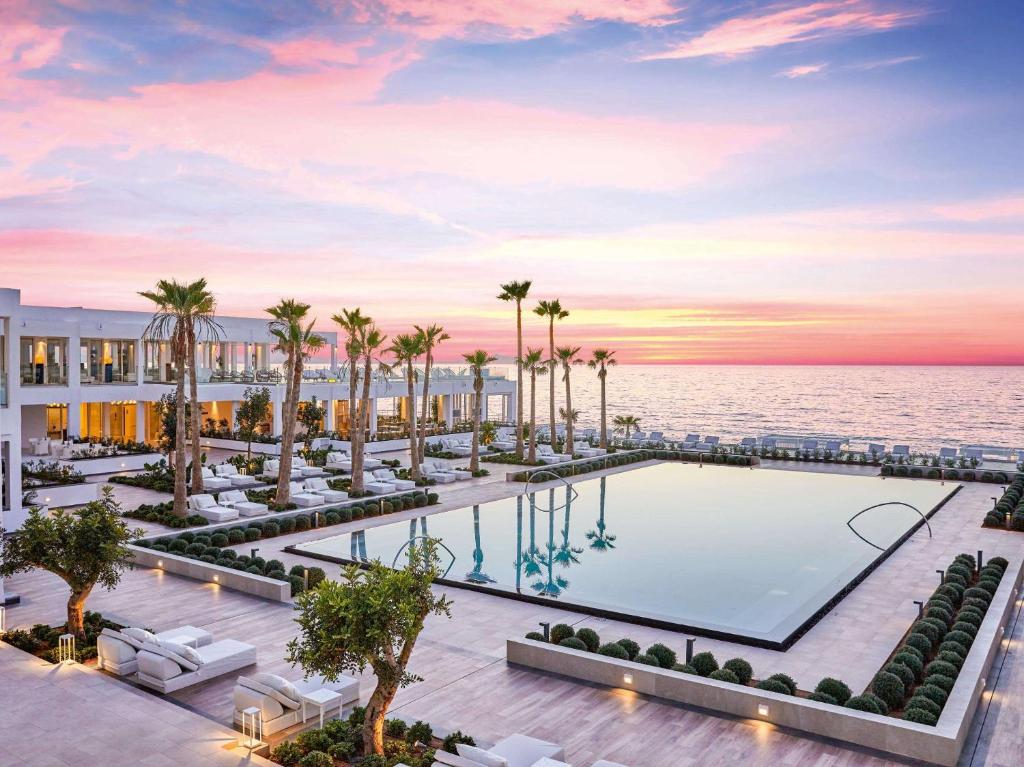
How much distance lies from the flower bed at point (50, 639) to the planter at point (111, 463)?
16960mm

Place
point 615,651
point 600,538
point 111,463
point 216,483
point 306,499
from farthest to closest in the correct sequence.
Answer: point 111,463 → point 216,483 → point 306,499 → point 600,538 → point 615,651

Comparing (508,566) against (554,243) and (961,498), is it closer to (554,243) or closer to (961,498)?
(961,498)

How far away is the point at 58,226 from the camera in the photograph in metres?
26.4

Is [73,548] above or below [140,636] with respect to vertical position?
above

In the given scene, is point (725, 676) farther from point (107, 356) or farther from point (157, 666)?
point (107, 356)

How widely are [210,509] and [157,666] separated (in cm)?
1186

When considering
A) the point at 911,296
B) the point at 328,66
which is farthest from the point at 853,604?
the point at 911,296

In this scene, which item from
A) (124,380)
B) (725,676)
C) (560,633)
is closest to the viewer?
(725,676)

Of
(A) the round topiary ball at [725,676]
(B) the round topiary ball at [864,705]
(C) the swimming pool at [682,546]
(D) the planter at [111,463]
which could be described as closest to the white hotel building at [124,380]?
(D) the planter at [111,463]

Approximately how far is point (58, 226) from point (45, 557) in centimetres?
1943

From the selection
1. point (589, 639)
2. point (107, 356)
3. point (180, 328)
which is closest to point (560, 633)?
point (589, 639)

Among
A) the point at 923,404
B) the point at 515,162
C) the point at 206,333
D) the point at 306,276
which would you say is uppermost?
the point at 515,162

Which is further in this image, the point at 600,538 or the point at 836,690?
the point at 600,538

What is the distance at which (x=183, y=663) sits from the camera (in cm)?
1021
